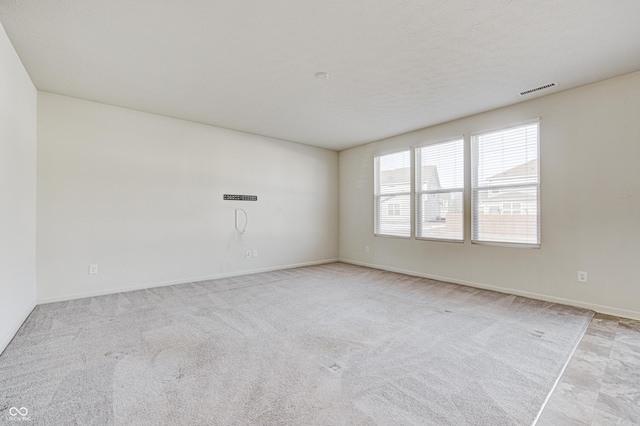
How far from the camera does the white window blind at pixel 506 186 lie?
152 inches

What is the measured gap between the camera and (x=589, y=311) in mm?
3281

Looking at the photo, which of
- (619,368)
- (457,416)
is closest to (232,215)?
(457,416)

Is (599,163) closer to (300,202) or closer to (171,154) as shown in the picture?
(300,202)

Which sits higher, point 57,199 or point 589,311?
point 57,199

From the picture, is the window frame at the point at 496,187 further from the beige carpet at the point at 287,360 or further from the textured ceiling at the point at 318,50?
the beige carpet at the point at 287,360

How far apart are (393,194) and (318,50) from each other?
3473mm

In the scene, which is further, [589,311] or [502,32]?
[589,311]

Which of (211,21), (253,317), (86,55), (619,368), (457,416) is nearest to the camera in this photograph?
(457,416)

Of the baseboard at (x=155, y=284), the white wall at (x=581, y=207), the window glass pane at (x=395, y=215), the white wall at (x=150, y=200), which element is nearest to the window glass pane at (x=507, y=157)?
the white wall at (x=581, y=207)

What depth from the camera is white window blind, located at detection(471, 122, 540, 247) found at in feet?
12.7

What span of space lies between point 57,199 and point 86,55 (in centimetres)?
189

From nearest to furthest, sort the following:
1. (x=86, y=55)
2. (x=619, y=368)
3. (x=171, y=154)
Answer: (x=619, y=368), (x=86, y=55), (x=171, y=154)

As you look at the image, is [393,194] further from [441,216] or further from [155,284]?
[155,284]

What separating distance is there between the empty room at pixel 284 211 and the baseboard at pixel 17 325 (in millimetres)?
31
